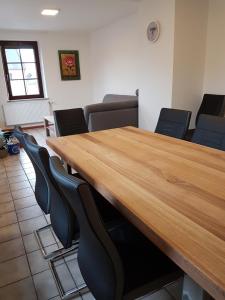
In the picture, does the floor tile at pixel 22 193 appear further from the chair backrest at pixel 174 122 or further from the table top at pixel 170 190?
the chair backrest at pixel 174 122

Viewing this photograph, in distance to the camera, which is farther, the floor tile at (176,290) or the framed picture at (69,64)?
the framed picture at (69,64)

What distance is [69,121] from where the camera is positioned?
267 centimetres

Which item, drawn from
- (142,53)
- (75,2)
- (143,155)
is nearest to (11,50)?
(75,2)

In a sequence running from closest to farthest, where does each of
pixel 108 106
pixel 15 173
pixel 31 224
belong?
pixel 31 224, pixel 15 173, pixel 108 106

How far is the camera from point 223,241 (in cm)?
72

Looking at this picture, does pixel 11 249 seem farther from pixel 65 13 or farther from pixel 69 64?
pixel 69 64

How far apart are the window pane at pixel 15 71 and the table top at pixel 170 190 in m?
4.61

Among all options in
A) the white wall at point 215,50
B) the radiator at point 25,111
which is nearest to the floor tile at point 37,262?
the white wall at point 215,50

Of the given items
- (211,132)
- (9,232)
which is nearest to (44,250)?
(9,232)

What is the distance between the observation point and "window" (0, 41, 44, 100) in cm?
562

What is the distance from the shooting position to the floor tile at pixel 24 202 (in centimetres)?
246

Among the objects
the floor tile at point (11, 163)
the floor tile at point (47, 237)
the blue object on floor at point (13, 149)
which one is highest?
the blue object on floor at point (13, 149)

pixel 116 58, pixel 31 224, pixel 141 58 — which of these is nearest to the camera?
pixel 31 224

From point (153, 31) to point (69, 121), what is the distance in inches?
70.5
